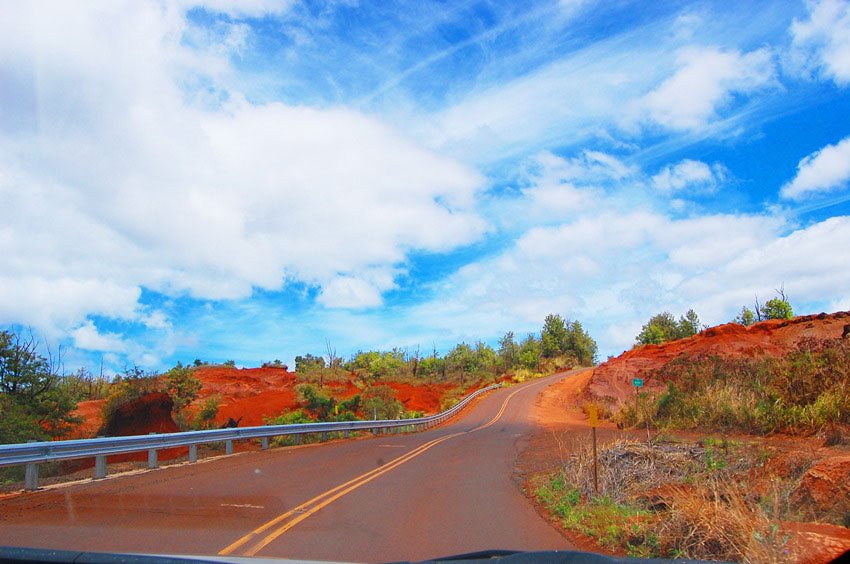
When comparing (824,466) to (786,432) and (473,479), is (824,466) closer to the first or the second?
(473,479)

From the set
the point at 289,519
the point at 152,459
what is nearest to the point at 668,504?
the point at 289,519

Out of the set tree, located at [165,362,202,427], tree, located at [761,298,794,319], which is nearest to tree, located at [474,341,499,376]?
tree, located at [761,298,794,319]

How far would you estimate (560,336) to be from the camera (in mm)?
102125

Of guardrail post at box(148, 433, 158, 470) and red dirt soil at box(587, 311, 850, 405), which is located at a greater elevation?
red dirt soil at box(587, 311, 850, 405)

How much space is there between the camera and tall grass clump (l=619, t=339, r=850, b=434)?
53.5ft

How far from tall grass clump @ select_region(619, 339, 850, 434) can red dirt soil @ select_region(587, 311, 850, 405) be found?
47.2ft

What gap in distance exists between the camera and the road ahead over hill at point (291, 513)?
759 centimetres

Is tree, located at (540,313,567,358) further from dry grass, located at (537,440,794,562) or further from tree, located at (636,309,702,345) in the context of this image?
dry grass, located at (537,440,794,562)

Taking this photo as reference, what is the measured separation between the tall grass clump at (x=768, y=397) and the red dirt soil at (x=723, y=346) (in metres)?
14.4

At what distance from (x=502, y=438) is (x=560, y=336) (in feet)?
248

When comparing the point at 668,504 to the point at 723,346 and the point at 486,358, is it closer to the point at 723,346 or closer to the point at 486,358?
the point at 723,346

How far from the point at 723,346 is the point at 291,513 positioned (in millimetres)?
43918

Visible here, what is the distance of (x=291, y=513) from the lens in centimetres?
979

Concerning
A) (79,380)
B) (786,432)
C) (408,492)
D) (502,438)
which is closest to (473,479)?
(408,492)
